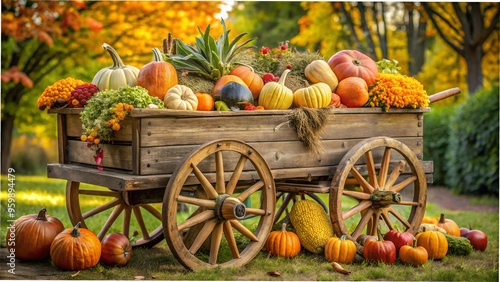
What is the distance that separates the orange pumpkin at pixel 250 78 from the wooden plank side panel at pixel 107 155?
1.09 meters

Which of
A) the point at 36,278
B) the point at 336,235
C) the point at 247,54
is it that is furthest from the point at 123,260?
the point at 247,54

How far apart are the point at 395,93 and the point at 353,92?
0.36 metres

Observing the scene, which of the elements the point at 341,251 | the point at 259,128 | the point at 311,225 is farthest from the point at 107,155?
the point at 341,251

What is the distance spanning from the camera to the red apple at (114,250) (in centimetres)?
459

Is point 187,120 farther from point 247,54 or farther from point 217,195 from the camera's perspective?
point 247,54

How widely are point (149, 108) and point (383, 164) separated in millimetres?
2006

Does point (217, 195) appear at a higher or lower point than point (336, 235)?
higher

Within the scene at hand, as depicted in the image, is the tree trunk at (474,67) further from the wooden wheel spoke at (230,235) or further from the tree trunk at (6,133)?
the wooden wheel spoke at (230,235)

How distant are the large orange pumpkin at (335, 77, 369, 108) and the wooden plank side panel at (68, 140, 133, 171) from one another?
5.79 ft

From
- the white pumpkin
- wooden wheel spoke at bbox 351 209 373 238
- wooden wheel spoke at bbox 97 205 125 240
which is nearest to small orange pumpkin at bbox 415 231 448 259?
wooden wheel spoke at bbox 351 209 373 238

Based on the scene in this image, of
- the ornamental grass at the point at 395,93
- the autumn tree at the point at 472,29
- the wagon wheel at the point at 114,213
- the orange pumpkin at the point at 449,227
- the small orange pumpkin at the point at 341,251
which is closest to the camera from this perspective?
the small orange pumpkin at the point at 341,251

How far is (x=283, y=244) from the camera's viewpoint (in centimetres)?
496

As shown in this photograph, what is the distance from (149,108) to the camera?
427cm

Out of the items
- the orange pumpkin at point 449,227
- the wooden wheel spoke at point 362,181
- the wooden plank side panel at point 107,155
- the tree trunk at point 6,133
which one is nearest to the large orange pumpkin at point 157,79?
the wooden plank side panel at point 107,155
